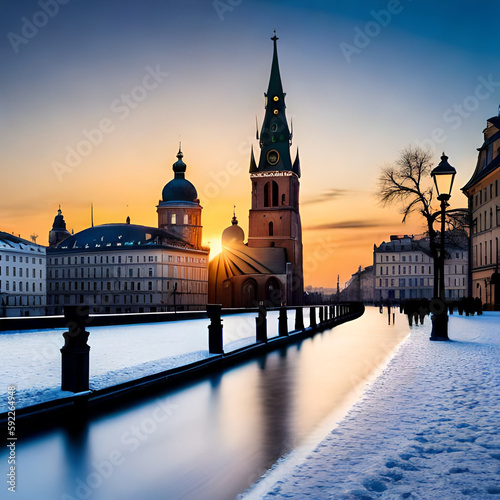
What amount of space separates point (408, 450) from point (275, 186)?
396 feet

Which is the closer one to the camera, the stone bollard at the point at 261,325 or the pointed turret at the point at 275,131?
the stone bollard at the point at 261,325

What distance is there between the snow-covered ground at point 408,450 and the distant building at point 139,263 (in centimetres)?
12069

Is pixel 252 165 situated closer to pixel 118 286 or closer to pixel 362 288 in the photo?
pixel 118 286

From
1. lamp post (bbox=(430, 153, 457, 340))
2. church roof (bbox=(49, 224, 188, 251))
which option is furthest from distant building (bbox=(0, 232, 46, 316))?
lamp post (bbox=(430, 153, 457, 340))

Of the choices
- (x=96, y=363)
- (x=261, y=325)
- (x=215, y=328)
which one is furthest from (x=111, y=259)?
(x=96, y=363)

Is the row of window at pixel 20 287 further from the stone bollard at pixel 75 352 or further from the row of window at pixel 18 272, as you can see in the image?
the stone bollard at pixel 75 352

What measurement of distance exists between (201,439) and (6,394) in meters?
2.61

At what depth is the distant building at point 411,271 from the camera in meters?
134

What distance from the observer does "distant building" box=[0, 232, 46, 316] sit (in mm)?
117000

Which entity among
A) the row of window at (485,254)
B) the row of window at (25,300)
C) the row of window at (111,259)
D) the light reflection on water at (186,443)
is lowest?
the row of window at (25,300)

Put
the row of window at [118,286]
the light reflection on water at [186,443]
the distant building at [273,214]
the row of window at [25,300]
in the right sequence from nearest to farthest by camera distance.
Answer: the light reflection on water at [186,443], the row of window at [25,300], the distant building at [273,214], the row of window at [118,286]

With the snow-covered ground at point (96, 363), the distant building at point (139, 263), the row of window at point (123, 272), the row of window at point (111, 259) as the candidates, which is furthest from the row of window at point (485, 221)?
the row of window at point (111, 259)

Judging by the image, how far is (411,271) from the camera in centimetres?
13375

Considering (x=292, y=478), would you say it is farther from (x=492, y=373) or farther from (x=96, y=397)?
(x=492, y=373)
